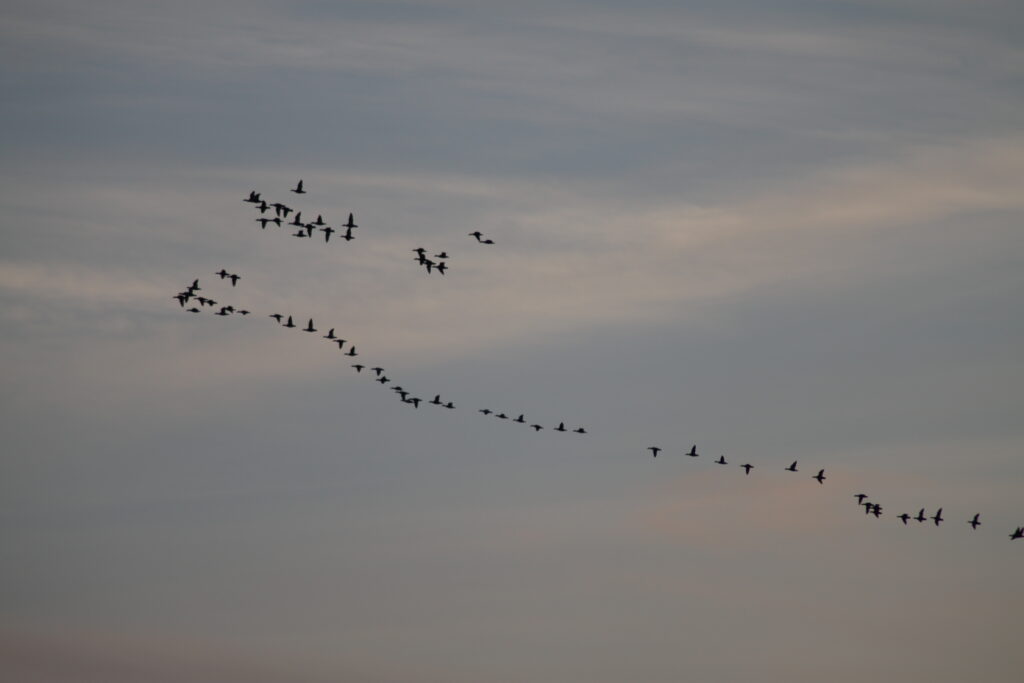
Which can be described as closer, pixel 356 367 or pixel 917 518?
pixel 917 518

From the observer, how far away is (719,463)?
14575cm

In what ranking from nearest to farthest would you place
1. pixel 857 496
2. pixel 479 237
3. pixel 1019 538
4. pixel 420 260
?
pixel 1019 538, pixel 857 496, pixel 420 260, pixel 479 237

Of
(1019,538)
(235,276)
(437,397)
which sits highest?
(235,276)

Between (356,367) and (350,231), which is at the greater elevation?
(350,231)

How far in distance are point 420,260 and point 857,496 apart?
160 feet

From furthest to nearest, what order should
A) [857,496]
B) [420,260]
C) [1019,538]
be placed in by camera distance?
[420,260] → [857,496] → [1019,538]

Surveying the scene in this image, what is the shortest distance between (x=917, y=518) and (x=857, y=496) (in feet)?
20.3

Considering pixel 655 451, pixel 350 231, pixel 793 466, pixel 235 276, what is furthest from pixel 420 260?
pixel 793 466

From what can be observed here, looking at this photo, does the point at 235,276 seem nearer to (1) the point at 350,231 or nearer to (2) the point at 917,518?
(1) the point at 350,231

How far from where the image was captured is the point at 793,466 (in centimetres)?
13850

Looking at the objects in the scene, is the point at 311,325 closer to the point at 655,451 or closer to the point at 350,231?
the point at 350,231

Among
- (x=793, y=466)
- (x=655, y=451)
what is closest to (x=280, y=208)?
(x=655, y=451)

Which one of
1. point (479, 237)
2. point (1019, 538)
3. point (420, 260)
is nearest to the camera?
point (1019, 538)

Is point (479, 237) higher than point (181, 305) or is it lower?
higher
